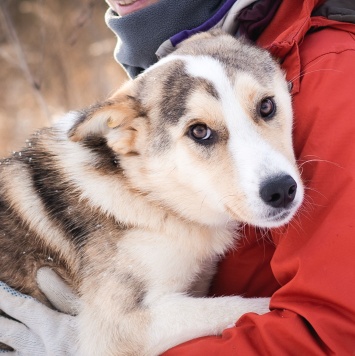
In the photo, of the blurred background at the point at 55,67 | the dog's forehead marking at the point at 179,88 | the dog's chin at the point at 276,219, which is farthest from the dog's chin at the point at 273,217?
the blurred background at the point at 55,67

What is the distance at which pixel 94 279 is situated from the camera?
2553 millimetres

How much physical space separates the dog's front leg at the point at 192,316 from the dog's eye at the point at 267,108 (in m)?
0.81

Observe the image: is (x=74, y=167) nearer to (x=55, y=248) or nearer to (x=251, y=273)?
(x=55, y=248)

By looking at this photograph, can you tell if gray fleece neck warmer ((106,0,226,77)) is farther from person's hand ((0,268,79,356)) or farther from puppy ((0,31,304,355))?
person's hand ((0,268,79,356))

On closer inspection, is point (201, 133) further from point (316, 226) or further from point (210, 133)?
point (316, 226)

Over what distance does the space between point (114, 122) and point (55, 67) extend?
23.8 ft

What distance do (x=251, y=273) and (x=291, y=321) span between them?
65cm

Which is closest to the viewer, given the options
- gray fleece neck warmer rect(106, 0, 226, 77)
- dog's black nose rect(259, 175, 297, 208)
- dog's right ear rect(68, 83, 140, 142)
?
dog's black nose rect(259, 175, 297, 208)

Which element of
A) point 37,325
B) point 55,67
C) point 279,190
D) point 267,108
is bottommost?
point 55,67

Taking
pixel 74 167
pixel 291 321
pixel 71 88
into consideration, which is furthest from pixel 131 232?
pixel 71 88

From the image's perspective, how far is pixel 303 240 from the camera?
2.08m

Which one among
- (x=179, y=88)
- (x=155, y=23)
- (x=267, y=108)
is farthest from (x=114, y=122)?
(x=155, y=23)

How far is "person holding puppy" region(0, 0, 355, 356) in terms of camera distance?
192 cm

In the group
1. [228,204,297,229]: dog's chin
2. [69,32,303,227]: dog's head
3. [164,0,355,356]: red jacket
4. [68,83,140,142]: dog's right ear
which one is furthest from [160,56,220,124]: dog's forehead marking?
[228,204,297,229]: dog's chin
